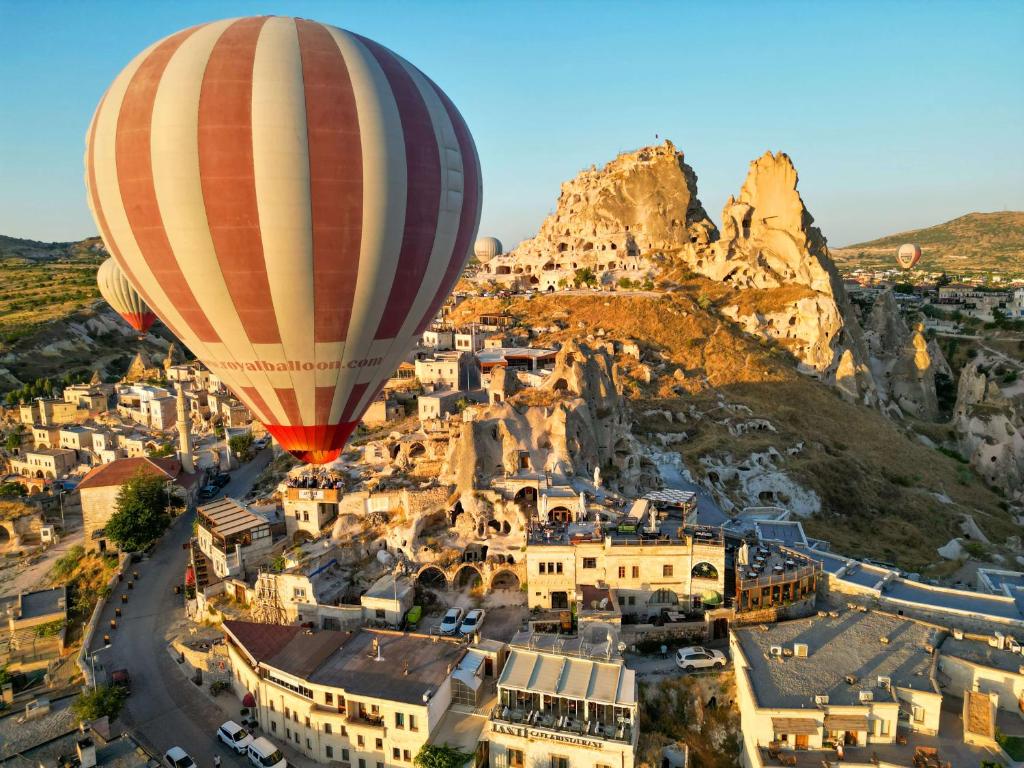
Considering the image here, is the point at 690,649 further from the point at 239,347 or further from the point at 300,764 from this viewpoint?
the point at 239,347

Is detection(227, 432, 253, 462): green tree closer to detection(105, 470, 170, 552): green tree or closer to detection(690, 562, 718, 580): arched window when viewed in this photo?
detection(105, 470, 170, 552): green tree

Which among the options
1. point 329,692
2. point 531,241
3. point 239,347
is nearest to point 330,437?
point 239,347

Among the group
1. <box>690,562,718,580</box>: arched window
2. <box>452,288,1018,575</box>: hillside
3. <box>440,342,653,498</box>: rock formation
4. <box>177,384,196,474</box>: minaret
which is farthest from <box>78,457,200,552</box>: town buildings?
<box>690,562,718,580</box>: arched window

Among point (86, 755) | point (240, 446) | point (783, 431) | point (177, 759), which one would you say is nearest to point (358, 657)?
point (177, 759)

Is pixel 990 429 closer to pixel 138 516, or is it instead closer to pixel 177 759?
pixel 177 759

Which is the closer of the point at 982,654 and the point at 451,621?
the point at 982,654

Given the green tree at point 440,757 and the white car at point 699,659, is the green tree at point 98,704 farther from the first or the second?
the white car at point 699,659
